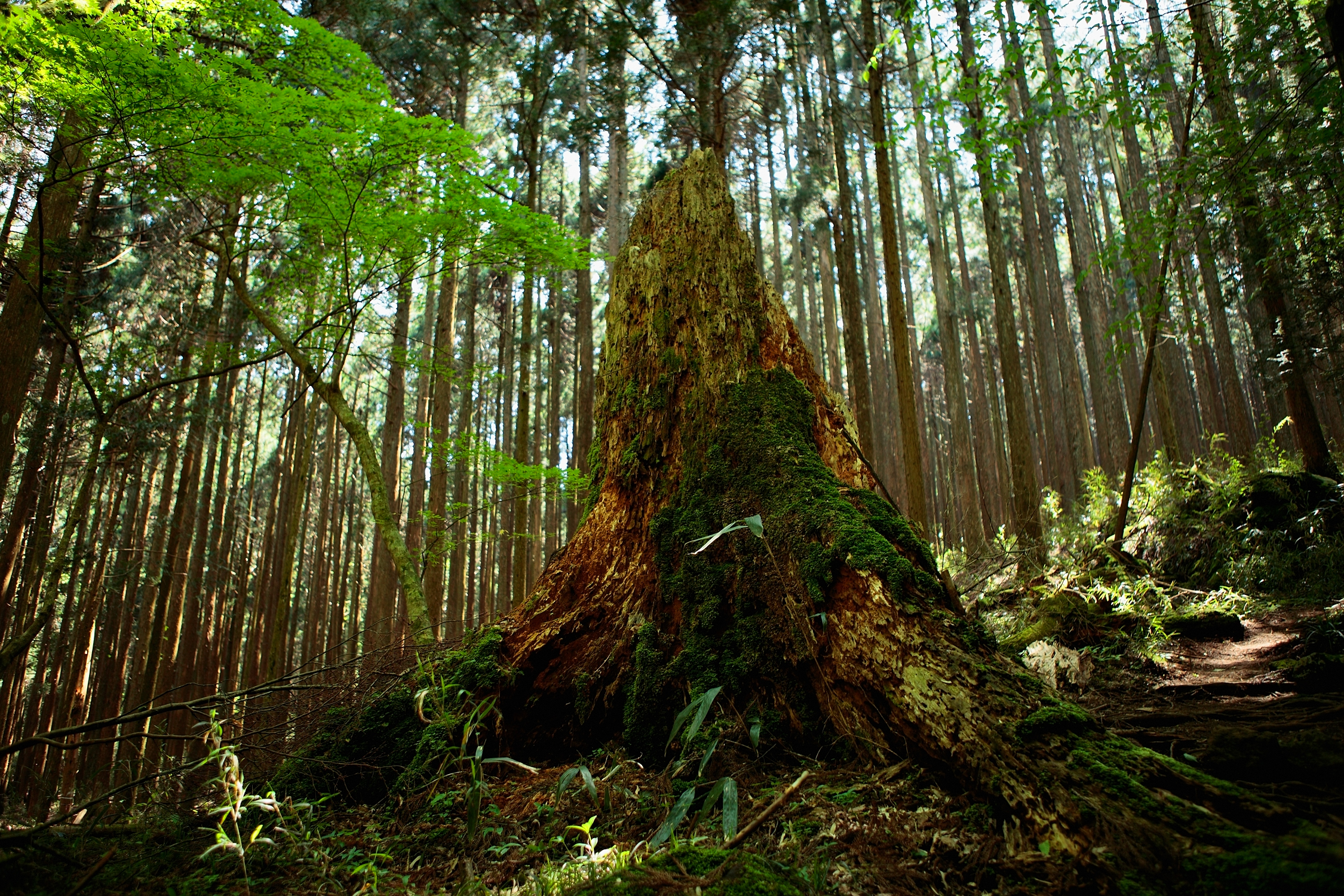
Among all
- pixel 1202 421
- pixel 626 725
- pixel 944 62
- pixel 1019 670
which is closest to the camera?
pixel 1019 670

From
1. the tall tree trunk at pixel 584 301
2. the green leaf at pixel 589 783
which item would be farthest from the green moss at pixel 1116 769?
the tall tree trunk at pixel 584 301

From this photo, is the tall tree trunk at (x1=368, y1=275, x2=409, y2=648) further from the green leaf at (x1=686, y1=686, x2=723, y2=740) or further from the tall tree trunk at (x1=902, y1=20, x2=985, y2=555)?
the tall tree trunk at (x1=902, y1=20, x2=985, y2=555)

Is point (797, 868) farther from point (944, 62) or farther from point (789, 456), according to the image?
point (944, 62)

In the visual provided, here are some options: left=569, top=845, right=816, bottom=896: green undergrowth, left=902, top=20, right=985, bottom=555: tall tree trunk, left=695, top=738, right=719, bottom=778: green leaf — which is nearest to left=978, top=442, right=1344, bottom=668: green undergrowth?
left=695, top=738, right=719, bottom=778: green leaf

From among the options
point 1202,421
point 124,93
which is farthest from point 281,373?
point 1202,421

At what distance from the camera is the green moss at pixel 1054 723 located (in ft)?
6.72

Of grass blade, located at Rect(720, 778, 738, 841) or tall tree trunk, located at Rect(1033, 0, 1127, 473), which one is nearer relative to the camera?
grass blade, located at Rect(720, 778, 738, 841)

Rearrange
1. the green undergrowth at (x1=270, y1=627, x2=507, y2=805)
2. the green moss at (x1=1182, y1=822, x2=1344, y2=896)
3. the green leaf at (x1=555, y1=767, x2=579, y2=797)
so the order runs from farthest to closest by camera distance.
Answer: the green undergrowth at (x1=270, y1=627, x2=507, y2=805)
the green leaf at (x1=555, y1=767, x2=579, y2=797)
the green moss at (x1=1182, y1=822, x2=1344, y2=896)

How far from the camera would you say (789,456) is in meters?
3.50

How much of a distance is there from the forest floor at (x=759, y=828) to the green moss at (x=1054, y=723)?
0.26 m

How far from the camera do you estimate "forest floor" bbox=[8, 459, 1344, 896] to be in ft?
5.90

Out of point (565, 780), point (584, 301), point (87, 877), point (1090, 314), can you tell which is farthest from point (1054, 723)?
point (1090, 314)

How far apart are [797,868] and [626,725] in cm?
136

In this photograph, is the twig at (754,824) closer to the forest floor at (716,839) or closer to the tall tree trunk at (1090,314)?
the forest floor at (716,839)
